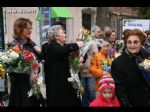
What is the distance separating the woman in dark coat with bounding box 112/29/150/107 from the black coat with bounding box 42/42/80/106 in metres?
1.57

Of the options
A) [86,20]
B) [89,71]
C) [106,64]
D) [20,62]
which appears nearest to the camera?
[20,62]

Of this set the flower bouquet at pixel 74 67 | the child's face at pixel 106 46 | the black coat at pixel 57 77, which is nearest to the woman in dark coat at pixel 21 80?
the black coat at pixel 57 77

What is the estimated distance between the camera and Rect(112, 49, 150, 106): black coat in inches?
188

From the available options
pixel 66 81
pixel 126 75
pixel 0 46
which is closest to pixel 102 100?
pixel 126 75

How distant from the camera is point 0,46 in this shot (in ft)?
30.3

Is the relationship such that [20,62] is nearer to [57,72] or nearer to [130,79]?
[57,72]

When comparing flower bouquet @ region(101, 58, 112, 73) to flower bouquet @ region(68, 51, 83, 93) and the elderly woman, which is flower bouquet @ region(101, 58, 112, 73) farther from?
the elderly woman

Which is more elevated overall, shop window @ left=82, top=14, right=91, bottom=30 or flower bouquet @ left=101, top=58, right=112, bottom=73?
shop window @ left=82, top=14, right=91, bottom=30

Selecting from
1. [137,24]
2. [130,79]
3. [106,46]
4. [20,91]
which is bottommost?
[20,91]

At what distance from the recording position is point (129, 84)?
4.78 meters

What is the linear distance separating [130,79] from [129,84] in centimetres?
6

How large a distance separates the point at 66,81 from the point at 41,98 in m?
0.45

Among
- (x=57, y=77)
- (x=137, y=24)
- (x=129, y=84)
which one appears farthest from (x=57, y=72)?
(x=137, y=24)

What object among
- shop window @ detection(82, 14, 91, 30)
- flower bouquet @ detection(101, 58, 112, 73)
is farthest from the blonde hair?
shop window @ detection(82, 14, 91, 30)
